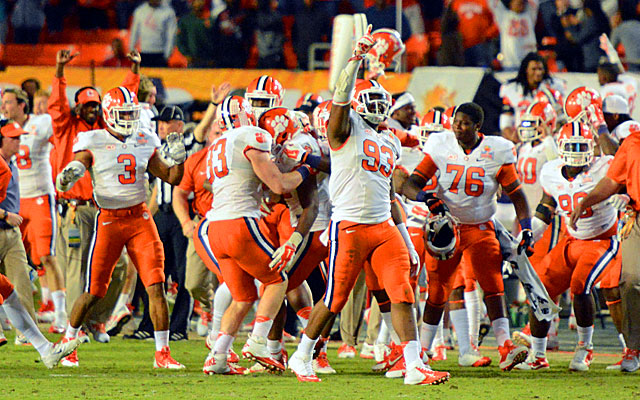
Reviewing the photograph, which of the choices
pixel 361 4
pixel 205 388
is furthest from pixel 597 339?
pixel 361 4

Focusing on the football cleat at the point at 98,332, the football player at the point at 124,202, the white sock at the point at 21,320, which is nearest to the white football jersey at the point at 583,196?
the football player at the point at 124,202

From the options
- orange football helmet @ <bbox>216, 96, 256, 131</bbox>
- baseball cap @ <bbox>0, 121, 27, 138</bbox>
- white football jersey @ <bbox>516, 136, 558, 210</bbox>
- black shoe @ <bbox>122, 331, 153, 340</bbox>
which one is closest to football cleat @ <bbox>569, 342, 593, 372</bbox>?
white football jersey @ <bbox>516, 136, 558, 210</bbox>

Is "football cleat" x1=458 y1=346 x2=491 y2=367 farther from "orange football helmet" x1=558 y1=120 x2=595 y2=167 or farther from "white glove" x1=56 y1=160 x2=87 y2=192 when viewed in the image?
"white glove" x1=56 y1=160 x2=87 y2=192

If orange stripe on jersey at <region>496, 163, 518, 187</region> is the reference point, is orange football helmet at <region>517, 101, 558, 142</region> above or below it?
above

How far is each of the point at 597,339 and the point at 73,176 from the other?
5.71 m

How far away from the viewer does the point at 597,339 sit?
1177 cm

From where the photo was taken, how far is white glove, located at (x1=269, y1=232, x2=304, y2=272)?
8.14 meters

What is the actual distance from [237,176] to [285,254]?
2.18ft

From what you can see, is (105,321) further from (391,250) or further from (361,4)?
(361,4)

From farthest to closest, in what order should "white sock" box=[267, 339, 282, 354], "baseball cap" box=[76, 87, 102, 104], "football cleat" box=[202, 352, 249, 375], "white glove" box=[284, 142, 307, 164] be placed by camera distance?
"baseball cap" box=[76, 87, 102, 104] < "white sock" box=[267, 339, 282, 354] < "white glove" box=[284, 142, 307, 164] < "football cleat" box=[202, 352, 249, 375]

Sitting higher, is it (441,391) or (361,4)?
(361,4)

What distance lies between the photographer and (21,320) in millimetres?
8812

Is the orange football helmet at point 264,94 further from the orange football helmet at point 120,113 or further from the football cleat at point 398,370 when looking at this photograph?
the football cleat at point 398,370

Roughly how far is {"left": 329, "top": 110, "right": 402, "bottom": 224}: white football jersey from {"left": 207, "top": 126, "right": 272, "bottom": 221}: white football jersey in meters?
0.57
